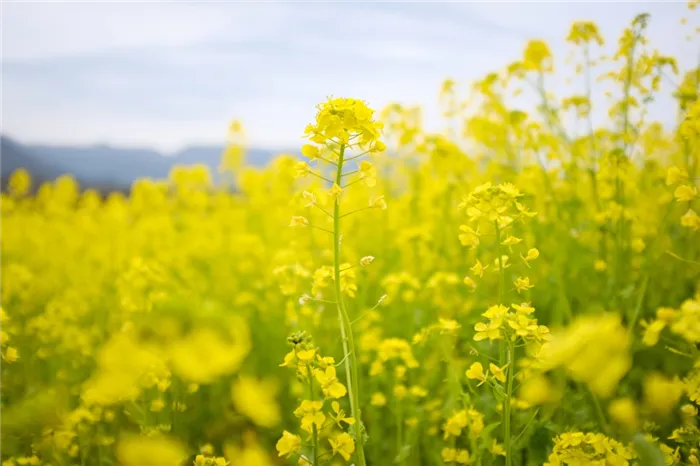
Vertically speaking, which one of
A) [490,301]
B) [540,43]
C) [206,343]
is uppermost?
[540,43]

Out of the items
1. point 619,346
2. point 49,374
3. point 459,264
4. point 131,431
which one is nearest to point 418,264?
point 459,264

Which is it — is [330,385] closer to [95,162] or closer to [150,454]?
[150,454]

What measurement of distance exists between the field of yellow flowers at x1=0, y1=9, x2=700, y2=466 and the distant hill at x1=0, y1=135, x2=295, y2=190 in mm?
1784

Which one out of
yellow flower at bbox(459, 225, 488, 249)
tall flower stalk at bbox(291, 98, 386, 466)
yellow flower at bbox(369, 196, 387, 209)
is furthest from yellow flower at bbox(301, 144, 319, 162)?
yellow flower at bbox(459, 225, 488, 249)

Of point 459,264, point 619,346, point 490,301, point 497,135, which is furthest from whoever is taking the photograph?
point 497,135

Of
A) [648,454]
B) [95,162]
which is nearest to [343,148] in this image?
[648,454]

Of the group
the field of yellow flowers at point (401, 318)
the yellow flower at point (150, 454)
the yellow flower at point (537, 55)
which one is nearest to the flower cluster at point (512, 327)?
the field of yellow flowers at point (401, 318)

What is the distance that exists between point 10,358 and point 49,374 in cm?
155

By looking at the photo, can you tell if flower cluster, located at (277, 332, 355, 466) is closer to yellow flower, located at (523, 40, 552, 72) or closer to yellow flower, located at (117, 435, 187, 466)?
yellow flower, located at (117, 435, 187, 466)

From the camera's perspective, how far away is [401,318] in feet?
10.6

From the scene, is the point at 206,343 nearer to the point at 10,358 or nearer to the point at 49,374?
the point at 10,358

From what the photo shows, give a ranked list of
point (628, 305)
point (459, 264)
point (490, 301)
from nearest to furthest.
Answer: point (628, 305) → point (490, 301) → point (459, 264)

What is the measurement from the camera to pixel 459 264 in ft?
11.4

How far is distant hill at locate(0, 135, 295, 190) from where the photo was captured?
22.4 ft
